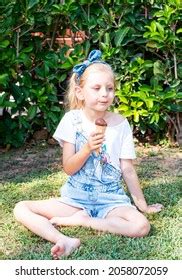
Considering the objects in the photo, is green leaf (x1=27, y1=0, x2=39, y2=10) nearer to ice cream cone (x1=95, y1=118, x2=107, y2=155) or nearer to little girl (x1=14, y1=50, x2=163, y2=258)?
little girl (x1=14, y1=50, x2=163, y2=258)

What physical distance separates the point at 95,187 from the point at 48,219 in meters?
0.32

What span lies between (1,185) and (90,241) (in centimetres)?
127

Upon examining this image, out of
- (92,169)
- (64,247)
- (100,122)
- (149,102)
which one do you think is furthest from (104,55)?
(64,247)

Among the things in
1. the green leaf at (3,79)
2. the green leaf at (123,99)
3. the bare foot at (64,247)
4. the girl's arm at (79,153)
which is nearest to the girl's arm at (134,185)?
the girl's arm at (79,153)

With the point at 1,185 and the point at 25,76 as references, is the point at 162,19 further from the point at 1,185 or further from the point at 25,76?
the point at 1,185

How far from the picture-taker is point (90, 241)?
10.3 ft

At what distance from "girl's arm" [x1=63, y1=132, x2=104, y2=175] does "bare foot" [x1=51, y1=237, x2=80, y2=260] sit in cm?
46

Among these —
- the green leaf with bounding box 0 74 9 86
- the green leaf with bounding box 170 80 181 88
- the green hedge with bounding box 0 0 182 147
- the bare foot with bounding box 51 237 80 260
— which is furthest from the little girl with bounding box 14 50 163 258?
the green leaf with bounding box 170 80 181 88

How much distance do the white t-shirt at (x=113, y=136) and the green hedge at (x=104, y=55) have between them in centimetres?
136

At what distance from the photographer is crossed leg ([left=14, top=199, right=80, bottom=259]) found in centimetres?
298

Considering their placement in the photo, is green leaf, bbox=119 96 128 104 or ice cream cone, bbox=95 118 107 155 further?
green leaf, bbox=119 96 128 104

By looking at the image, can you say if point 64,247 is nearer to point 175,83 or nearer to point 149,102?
point 149,102

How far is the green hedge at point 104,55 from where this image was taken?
16.1 feet
